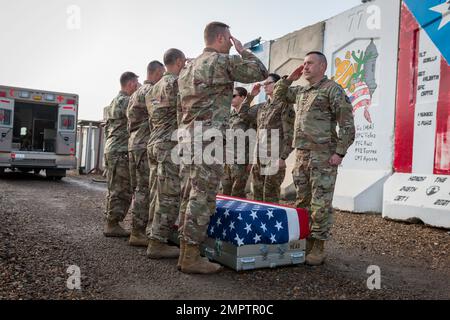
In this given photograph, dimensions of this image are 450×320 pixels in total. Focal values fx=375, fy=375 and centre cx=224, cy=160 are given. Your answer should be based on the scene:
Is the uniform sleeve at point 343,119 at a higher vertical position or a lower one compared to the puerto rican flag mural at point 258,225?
higher

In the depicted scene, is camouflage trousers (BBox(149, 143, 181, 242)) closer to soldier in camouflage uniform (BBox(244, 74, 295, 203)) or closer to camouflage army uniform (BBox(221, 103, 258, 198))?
soldier in camouflage uniform (BBox(244, 74, 295, 203))

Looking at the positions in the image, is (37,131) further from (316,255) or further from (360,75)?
(316,255)

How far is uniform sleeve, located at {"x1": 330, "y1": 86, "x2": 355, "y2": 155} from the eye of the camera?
144 inches

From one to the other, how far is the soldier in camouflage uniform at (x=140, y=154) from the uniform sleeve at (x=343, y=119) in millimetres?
2125

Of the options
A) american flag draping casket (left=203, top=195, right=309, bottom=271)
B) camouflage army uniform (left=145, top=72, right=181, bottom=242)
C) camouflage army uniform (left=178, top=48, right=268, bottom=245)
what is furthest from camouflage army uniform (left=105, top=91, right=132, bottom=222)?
camouflage army uniform (left=178, top=48, right=268, bottom=245)

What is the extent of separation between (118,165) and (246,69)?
2430 mm

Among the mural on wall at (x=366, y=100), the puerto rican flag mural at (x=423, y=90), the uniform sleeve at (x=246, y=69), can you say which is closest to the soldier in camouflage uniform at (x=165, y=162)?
the uniform sleeve at (x=246, y=69)

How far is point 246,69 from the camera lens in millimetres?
3174

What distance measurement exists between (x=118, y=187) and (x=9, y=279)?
2035mm

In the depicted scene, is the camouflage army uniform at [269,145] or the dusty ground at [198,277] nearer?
the dusty ground at [198,277]

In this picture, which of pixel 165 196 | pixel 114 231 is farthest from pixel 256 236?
pixel 114 231

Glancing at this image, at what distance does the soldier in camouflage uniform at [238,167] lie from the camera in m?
6.07

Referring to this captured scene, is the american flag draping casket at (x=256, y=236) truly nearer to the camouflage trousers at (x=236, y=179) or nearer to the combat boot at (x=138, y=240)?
the combat boot at (x=138, y=240)
